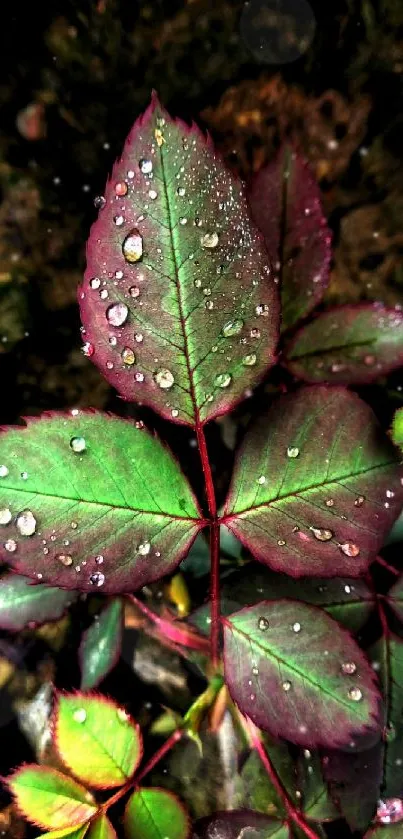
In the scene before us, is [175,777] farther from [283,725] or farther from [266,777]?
[283,725]

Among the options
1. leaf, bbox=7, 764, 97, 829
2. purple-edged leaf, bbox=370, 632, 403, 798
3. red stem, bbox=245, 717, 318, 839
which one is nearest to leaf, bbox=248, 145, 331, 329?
purple-edged leaf, bbox=370, 632, 403, 798

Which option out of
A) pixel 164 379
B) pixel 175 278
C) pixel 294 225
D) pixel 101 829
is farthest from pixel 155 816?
pixel 294 225

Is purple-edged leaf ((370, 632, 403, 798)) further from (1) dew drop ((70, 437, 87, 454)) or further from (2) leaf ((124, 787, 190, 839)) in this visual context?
(1) dew drop ((70, 437, 87, 454))

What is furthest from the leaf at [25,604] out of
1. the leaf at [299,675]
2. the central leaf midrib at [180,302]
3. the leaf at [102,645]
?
the central leaf midrib at [180,302]

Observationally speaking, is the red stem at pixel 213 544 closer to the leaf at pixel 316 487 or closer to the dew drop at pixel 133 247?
the leaf at pixel 316 487

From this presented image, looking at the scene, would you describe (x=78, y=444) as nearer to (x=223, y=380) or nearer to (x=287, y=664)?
(x=223, y=380)

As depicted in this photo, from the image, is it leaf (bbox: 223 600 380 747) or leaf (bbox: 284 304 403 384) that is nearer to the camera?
leaf (bbox: 223 600 380 747)
